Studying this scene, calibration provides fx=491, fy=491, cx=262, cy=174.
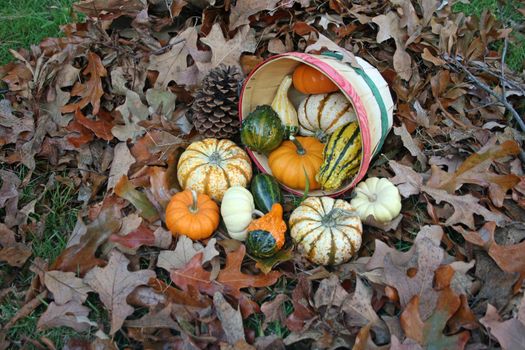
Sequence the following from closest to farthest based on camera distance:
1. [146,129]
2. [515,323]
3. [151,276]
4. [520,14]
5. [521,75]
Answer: [515,323]
[151,276]
[146,129]
[521,75]
[520,14]

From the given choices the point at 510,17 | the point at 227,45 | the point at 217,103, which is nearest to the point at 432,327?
the point at 217,103

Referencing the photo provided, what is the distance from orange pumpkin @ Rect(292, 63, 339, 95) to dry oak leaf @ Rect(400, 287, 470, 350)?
1.33 meters

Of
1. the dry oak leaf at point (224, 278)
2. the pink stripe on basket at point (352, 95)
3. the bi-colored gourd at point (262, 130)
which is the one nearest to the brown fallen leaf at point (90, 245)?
the dry oak leaf at point (224, 278)

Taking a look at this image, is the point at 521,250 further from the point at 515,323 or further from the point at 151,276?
the point at 151,276

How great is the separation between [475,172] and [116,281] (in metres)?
1.90

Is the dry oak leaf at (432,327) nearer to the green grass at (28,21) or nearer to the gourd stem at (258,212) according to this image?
the gourd stem at (258,212)

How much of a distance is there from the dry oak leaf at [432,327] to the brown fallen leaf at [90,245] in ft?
4.61

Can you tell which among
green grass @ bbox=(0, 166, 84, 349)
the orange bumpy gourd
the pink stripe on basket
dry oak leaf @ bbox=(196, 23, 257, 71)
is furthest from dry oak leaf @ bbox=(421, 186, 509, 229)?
green grass @ bbox=(0, 166, 84, 349)

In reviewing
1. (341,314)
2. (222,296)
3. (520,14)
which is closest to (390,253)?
(341,314)

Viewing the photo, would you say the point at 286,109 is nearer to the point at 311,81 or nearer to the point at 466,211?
the point at 311,81

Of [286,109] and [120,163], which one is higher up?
[286,109]

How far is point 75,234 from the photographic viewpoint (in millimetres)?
2477

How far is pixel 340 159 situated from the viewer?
261cm

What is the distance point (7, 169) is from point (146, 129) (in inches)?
33.1
